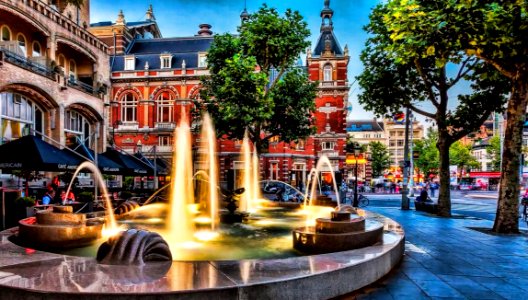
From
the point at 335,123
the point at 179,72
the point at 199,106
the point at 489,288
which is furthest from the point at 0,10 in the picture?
the point at 335,123

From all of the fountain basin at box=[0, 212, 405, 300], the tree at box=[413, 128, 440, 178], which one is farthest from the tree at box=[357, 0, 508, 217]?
the tree at box=[413, 128, 440, 178]

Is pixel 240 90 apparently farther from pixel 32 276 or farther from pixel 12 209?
pixel 32 276

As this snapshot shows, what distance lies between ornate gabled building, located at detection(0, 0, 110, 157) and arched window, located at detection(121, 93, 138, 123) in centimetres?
1835

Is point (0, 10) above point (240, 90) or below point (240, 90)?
above

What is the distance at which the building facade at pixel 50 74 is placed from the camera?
55.0 feet

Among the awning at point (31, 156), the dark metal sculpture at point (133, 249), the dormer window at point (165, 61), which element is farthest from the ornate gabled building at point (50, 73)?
the dormer window at point (165, 61)

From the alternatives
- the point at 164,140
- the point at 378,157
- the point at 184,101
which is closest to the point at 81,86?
the point at 184,101

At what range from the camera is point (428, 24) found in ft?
32.5

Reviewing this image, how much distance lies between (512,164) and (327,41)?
35583 millimetres

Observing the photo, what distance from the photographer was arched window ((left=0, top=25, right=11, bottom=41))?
56.1 feet

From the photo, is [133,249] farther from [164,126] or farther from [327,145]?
[327,145]

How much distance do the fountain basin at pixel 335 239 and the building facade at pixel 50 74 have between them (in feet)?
33.0

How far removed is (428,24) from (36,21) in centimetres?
1763

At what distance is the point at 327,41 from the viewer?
44219 mm
